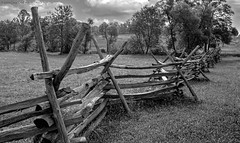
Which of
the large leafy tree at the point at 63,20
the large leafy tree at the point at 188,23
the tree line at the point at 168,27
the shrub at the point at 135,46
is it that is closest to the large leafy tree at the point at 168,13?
the tree line at the point at 168,27

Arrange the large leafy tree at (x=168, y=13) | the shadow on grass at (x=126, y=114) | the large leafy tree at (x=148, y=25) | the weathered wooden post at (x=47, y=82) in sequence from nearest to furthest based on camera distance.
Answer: the weathered wooden post at (x=47, y=82), the shadow on grass at (x=126, y=114), the large leafy tree at (x=168, y=13), the large leafy tree at (x=148, y=25)

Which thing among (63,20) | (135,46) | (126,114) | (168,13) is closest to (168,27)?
(168,13)

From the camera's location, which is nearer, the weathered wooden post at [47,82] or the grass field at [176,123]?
the weathered wooden post at [47,82]

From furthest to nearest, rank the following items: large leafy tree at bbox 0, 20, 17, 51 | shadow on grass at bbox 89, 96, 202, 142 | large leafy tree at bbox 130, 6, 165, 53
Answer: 1. large leafy tree at bbox 0, 20, 17, 51
2. large leafy tree at bbox 130, 6, 165, 53
3. shadow on grass at bbox 89, 96, 202, 142

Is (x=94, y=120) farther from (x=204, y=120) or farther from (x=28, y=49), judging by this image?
(x=28, y=49)

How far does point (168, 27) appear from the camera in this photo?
127 feet

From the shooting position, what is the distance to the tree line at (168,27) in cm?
3334

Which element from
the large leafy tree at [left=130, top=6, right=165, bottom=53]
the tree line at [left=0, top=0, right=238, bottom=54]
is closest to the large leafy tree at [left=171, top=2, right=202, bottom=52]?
the tree line at [left=0, top=0, right=238, bottom=54]

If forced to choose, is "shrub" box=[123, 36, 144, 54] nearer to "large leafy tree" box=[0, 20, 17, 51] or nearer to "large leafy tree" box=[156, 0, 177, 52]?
"large leafy tree" box=[156, 0, 177, 52]

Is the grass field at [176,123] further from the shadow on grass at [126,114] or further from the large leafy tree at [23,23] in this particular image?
the large leafy tree at [23,23]

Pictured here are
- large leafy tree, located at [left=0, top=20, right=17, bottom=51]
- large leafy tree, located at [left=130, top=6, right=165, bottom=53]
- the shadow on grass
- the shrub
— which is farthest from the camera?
large leafy tree, located at [left=0, top=20, right=17, bottom=51]

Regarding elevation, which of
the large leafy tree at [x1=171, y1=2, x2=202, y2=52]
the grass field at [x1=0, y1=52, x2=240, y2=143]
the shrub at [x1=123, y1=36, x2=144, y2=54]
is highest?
the large leafy tree at [x1=171, y1=2, x2=202, y2=52]

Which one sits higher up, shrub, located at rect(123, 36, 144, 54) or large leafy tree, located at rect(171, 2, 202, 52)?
large leafy tree, located at rect(171, 2, 202, 52)

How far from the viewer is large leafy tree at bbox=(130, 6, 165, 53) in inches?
1670
